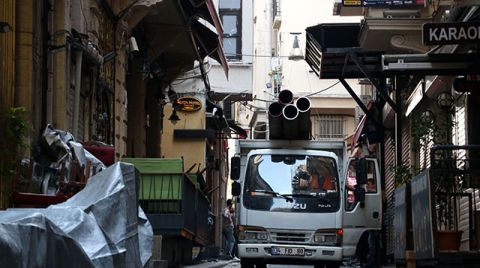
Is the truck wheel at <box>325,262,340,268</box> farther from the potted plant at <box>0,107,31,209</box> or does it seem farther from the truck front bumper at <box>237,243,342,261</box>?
the potted plant at <box>0,107,31,209</box>

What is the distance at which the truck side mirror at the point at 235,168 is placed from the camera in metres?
17.3

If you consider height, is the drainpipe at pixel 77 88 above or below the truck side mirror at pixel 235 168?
above

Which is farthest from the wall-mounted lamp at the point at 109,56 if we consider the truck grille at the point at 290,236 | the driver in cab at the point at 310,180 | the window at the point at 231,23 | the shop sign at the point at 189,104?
the window at the point at 231,23

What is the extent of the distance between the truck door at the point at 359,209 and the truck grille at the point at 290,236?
810 millimetres

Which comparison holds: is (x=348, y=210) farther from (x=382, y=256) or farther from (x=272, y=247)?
(x=382, y=256)

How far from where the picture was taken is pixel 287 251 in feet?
55.2

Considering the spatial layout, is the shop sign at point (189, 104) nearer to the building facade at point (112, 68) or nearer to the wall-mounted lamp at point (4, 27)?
the building facade at point (112, 68)

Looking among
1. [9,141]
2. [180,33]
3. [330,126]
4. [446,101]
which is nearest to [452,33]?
[9,141]

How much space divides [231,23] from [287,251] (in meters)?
22.6

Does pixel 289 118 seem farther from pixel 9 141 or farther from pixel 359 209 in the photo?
pixel 9 141

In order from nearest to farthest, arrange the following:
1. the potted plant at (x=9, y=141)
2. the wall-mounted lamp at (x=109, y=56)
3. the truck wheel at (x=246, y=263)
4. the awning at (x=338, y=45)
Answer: the potted plant at (x=9, y=141), the wall-mounted lamp at (x=109, y=56), the truck wheel at (x=246, y=263), the awning at (x=338, y=45)

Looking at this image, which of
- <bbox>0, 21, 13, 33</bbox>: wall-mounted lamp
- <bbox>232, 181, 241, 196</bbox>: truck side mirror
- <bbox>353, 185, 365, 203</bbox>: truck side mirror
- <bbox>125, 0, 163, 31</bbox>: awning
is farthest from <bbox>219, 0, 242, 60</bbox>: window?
<bbox>0, 21, 13, 33</bbox>: wall-mounted lamp

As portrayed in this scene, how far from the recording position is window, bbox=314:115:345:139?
146 feet

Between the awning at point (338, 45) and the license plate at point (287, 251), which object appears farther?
the awning at point (338, 45)
